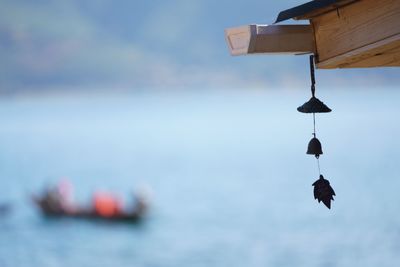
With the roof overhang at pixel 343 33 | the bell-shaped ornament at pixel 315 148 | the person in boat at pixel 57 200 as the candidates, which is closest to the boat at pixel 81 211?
the person in boat at pixel 57 200

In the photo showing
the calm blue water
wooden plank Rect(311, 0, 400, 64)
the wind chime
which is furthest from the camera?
the calm blue water

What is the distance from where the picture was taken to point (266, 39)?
211 cm

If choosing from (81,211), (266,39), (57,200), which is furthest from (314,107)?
(81,211)

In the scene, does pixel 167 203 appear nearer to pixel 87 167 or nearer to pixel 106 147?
pixel 87 167

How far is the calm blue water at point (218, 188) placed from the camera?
1426 cm

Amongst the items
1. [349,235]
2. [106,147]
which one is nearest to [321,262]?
[349,235]

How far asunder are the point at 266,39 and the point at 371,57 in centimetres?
30

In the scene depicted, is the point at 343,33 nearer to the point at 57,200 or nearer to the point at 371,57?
the point at 371,57

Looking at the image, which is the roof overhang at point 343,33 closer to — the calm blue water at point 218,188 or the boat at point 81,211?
the calm blue water at point 218,188

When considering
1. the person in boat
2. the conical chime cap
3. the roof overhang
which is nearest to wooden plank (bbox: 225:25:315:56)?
the roof overhang

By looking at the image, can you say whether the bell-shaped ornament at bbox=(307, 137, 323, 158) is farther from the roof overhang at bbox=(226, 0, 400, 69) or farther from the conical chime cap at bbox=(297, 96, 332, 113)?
the roof overhang at bbox=(226, 0, 400, 69)

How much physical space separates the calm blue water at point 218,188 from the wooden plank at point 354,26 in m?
9.79

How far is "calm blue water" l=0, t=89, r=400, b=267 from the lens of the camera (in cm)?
1426

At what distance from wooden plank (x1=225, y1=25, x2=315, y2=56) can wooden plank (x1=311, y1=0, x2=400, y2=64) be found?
5cm
